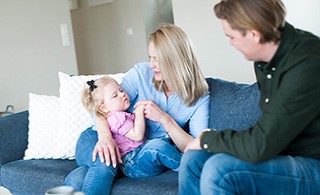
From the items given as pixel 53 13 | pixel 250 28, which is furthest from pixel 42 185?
pixel 53 13

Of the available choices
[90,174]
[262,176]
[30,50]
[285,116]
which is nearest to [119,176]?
[90,174]

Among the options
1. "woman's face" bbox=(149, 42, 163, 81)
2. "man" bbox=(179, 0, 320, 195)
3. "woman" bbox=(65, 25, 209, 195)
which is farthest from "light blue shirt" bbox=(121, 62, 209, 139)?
"man" bbox=(179, 0, 320, 195)

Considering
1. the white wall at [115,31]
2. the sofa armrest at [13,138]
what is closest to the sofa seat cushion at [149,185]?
the sofa armrest at [13,138]

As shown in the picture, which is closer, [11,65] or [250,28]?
[250,28]

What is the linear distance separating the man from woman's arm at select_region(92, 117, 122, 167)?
1.78 ft

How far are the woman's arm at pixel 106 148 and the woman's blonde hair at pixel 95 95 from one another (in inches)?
4.0

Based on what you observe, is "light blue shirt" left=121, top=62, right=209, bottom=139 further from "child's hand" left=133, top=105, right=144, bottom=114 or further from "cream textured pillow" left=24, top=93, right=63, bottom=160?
"cream textured pillow" left=24, top=93, right=63, bottom=160

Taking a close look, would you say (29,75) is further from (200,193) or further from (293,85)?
(293,85)

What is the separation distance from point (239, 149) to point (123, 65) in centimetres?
600

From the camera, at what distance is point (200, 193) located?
1.48m

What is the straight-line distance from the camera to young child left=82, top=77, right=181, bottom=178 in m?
1.87

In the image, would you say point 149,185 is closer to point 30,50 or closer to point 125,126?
point 125,126

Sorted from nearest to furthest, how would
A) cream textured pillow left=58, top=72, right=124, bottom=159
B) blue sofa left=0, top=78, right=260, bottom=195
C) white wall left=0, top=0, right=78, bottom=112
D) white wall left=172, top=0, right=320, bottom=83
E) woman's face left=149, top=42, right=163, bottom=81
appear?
1. blue sofa left=0, top=78, right=260, bottom=195
2. woman's face left=149, top=42, right=163, bottom=81
3. cream textured pillow left=58, top=72, right=124, bottom=159
4. white wall left=0, top=0, right=78, bottom=112
5. white wall left=172, top=0, right=320, bottom=83

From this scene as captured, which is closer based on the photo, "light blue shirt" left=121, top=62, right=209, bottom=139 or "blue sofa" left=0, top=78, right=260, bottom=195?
"blue sofa" left=0, top=78, right=260, bottom=195
